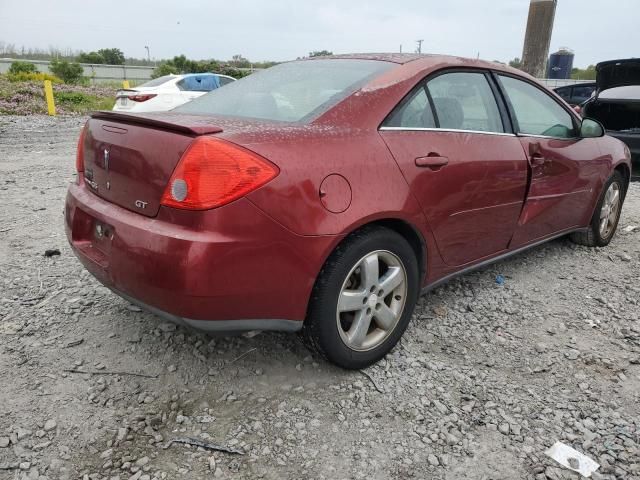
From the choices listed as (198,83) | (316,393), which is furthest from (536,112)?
(198,83)

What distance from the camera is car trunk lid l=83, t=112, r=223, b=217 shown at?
1971 mm

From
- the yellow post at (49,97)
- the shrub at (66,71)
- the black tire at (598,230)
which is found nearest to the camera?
the black tire at (598,230)

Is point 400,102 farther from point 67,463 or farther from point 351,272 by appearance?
point 67,463

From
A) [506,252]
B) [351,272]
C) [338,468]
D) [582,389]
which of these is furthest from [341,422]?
[506,252]

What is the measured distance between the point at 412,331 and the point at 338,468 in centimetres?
115

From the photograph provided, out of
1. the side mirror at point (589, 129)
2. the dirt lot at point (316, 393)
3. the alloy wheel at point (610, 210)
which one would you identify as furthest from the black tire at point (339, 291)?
the alloy wheel at point (610, 210)

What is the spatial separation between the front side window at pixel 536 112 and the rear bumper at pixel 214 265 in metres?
1.86

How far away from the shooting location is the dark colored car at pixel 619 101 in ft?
24.0

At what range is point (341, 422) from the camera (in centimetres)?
214

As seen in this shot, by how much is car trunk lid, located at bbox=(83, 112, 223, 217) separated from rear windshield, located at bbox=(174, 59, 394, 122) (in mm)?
335

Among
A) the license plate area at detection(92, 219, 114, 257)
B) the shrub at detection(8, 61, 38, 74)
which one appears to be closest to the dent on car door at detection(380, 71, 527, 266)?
the license plate area at detection(92, 219, 114, 257)

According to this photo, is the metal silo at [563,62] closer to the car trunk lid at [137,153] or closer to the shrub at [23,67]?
the shrub at [23,67]

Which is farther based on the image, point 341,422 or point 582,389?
point 582,389

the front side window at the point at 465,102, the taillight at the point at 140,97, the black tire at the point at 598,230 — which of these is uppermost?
the front side window at the point at 465,102
